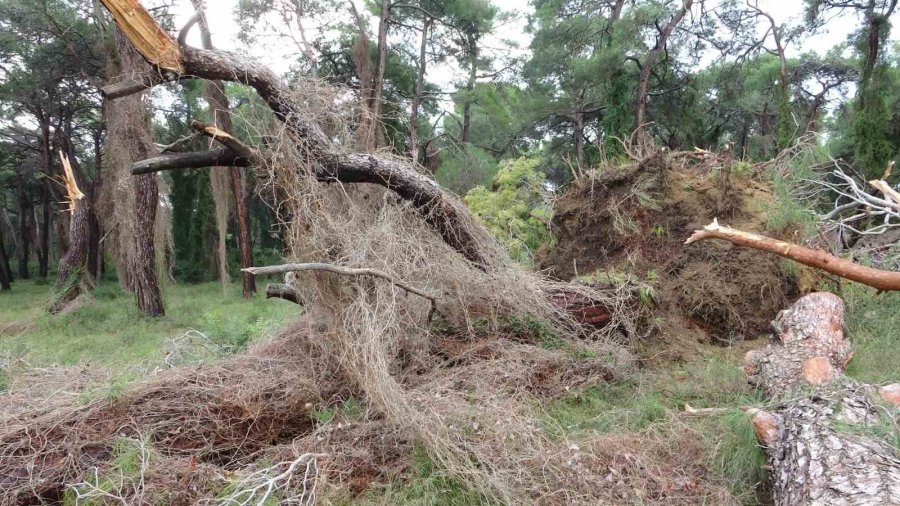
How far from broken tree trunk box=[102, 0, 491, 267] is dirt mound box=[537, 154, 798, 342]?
1.86m

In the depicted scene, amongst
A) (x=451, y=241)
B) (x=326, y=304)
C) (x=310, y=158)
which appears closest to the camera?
(x=326, y=304)

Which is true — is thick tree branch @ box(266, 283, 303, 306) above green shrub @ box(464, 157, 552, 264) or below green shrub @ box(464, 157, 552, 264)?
below

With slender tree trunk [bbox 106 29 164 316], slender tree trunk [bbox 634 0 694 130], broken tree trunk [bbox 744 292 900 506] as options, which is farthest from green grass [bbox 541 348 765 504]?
slender tree trunk [bbox 634 0 694 130]

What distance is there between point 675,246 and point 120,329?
8789 mm

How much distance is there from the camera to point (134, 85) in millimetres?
3887

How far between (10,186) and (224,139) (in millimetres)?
26558

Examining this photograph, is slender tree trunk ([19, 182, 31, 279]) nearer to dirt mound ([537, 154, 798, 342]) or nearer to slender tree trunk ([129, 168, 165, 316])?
slender tree trunk ([129, 168, 165, 316])

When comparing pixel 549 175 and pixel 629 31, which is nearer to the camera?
pixel 629 31

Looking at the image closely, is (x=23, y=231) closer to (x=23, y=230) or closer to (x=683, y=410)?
(x=23, y=230)

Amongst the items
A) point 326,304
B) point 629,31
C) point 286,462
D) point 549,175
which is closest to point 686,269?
point 326,304

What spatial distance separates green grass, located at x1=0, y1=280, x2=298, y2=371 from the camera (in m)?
5.70

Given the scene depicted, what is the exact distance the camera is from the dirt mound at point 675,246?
5957 millimetres

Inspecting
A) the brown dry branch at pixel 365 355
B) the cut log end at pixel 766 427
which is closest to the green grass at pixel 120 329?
the brown dry branch at pixel 365 355

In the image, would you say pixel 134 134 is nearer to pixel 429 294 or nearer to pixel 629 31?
pixel 429 294
